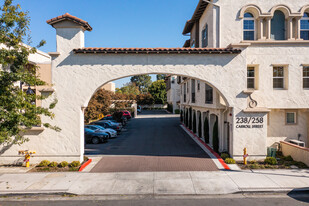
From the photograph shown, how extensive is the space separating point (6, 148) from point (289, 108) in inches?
691

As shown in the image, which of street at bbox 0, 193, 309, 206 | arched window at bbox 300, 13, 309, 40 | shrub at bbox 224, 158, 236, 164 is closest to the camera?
street at bbox 0, 193, 309, 206

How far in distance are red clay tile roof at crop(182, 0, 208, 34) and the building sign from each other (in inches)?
368

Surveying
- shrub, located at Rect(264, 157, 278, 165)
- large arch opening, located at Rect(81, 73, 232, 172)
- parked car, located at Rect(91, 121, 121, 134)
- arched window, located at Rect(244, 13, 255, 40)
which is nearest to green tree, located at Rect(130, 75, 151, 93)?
parked car, located at Rect(91, 121, 121, 134)

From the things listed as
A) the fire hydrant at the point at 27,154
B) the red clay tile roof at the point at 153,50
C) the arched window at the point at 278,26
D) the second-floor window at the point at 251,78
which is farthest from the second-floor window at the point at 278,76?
the fire hydrant at the point at 27,154

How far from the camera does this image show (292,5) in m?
15.9

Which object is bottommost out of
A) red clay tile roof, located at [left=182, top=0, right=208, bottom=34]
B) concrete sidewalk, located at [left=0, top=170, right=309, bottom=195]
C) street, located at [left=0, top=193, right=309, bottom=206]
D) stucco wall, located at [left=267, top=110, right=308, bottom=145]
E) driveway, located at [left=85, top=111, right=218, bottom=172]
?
street, located at [left=0, top=193, right=309, bottom=206]

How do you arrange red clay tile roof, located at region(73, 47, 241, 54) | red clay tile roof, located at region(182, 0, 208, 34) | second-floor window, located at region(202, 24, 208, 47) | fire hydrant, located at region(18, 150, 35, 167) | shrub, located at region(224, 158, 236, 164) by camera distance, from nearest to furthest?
fire hydrant, located at region(18, 150, 35, 167)
red clay tile roof, located at region(73, 47, 241, 54)
shrub, located at region(224, 158, 236, 164)
red clay tile roof, located at region(182, 0, 208, 34)
second-floor window, located at region(202, 24, 208, 47)

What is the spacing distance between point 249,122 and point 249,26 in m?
6.99

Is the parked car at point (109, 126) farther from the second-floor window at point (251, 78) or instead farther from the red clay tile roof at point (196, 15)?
the second-floor window at point (251, 78)

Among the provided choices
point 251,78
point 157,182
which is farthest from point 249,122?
point 157,182

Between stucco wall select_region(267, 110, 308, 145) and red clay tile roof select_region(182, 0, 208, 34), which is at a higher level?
red clay tile roof select_region(182, 0, 208, 34)

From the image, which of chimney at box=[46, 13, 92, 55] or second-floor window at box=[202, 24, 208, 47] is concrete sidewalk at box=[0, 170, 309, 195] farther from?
second-floor window at box=[202, 24, 208, 47]

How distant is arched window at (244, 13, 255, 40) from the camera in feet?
53.5

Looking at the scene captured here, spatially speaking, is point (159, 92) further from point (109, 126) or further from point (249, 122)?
point (249, 122)
